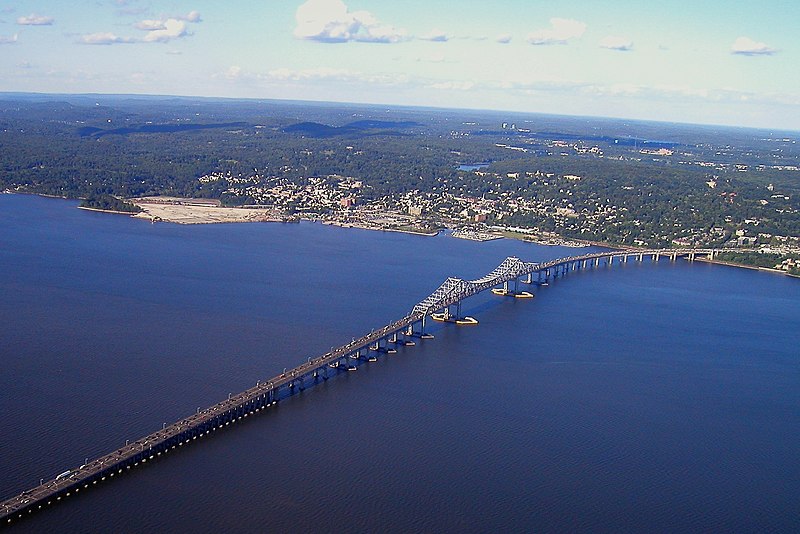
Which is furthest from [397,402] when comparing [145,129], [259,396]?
[145,129]

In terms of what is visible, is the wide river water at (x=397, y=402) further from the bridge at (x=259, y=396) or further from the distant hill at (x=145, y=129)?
the distant hill at (x=145, y=129)

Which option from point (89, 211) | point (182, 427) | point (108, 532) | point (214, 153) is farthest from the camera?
point (214, 153)

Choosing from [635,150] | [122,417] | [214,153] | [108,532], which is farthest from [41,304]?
[635,150]

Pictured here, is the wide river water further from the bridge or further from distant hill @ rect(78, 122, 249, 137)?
distant hill @ rect(78, 122, 249, 137)

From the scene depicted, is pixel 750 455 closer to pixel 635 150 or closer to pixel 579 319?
pixel 579 319

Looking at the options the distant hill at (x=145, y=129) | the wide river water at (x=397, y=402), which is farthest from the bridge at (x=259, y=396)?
the distant hill at (x=145, y=129)

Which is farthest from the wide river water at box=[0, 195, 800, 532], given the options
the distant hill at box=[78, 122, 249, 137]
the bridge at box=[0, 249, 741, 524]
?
the distant hill at box=[78, 122, 249, 137]
